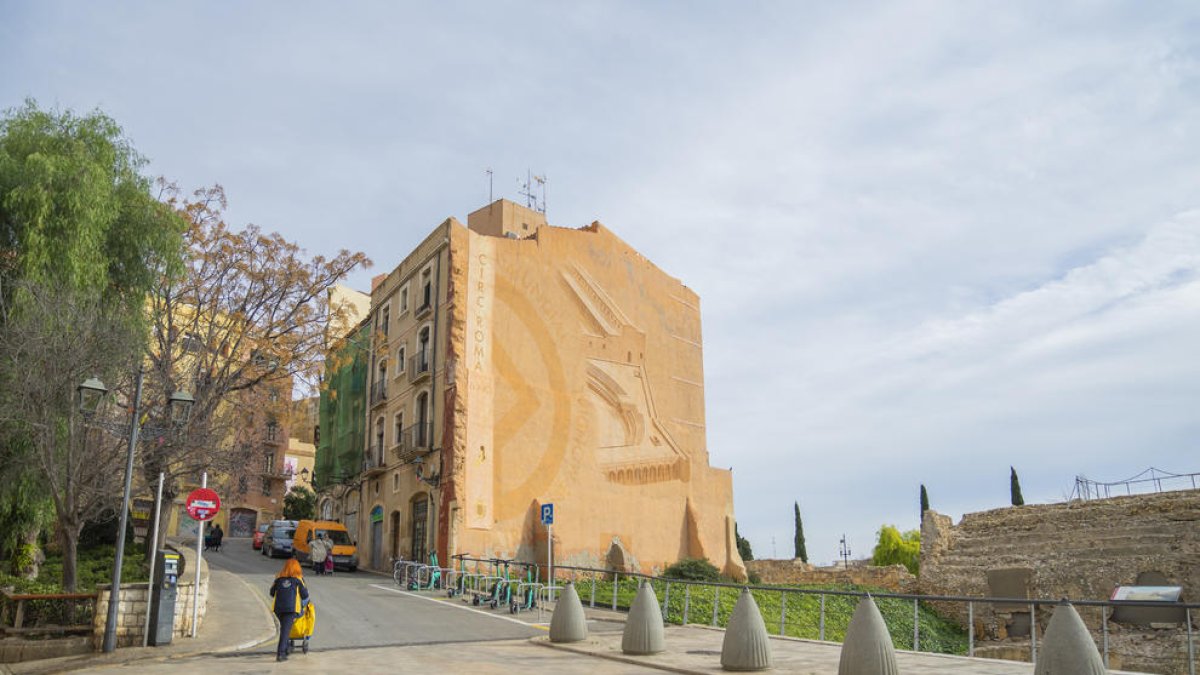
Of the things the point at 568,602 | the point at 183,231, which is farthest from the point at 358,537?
the point at 568,602

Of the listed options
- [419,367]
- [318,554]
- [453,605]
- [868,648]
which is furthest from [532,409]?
[868,648]

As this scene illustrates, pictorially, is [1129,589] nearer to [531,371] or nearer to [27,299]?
[531,371]

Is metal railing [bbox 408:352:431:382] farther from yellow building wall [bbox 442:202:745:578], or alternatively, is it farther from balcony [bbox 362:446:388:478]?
balcony [bbox 362:446:388:478]

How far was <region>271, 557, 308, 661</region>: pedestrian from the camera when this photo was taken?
41.8ft

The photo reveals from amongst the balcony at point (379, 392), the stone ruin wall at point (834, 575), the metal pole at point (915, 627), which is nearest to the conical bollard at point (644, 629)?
the metal pole at point (915, 627)

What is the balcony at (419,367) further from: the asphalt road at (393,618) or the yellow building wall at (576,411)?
the asphalt road at (393,618)

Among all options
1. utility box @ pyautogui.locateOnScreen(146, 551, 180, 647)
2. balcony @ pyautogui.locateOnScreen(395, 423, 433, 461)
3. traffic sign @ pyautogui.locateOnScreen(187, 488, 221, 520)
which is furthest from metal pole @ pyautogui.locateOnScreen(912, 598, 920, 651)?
balcony @ pyautogui.locateOnScreen(395, 423, 433, 461)

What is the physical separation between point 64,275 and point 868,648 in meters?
18.9

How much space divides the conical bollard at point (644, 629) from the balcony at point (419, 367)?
22317 millimetres

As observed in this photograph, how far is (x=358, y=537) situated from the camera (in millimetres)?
40000

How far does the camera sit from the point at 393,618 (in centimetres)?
1855

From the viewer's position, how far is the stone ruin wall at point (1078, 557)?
28.9 metres

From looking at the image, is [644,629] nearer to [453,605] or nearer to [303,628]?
[303,628]

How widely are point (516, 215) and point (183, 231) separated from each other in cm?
2113
